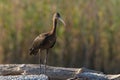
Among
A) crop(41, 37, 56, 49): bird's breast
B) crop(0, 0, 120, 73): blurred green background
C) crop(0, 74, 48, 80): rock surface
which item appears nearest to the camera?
crop(0, 74, 48, 80): rock surface

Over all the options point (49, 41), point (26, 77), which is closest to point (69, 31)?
point (49, 41)

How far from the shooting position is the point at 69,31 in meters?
15.9

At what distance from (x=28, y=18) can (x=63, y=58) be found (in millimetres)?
1344

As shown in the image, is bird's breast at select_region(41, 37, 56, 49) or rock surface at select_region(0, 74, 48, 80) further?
bird's breast at select_region(41, 37, 56, 49)

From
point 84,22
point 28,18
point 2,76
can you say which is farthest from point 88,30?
point 2,76

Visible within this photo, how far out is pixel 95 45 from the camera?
51.4 feet

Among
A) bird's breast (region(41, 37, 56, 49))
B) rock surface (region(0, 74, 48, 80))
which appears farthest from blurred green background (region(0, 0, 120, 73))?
rock surface (region(0, 74, 48, 80))

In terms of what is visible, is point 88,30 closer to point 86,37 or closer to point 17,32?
point 86,37

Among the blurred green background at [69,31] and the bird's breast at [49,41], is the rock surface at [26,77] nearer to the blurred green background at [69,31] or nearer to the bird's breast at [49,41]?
the bird's breast at [49,41]

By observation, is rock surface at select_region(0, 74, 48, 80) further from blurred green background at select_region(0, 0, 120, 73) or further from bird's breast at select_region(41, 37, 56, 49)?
blurred green background at select_region(0, 0, 120, 73)

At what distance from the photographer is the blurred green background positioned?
15477 mm

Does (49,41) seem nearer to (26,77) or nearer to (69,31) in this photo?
(26,77)

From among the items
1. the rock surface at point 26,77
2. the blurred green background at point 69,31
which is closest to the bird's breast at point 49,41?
the rock surface at point 26,77

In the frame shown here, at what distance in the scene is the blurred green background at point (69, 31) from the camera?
1548cm
